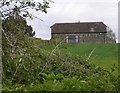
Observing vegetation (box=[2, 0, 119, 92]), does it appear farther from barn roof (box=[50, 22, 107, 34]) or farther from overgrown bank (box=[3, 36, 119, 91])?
barn roof (box=[50, 22, 107, 34])

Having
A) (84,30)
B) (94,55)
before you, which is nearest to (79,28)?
(84,30)

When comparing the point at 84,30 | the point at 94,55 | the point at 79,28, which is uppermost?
the point at 94,55

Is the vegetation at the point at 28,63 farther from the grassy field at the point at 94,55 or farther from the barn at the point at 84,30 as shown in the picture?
the barn at the point at 84,30

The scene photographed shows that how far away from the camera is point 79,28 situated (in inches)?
2904

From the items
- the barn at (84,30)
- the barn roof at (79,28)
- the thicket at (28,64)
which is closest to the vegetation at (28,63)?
the thicket at (28,64)

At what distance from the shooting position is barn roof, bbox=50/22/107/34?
7150cm

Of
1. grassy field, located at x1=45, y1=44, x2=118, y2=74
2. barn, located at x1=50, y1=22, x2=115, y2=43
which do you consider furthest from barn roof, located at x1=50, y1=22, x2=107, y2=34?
grassy field, located at x1=45, y1=44, x2=118, y2=74

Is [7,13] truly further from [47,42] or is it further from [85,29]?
[85,29]

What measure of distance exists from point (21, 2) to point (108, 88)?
1.96 metres

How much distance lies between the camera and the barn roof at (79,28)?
7150cm

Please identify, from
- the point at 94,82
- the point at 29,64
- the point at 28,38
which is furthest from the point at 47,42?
the point at 94,82

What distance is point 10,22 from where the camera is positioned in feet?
16.6

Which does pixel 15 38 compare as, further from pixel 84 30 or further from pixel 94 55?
pixel 84 30

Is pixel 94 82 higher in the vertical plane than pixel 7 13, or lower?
lower
